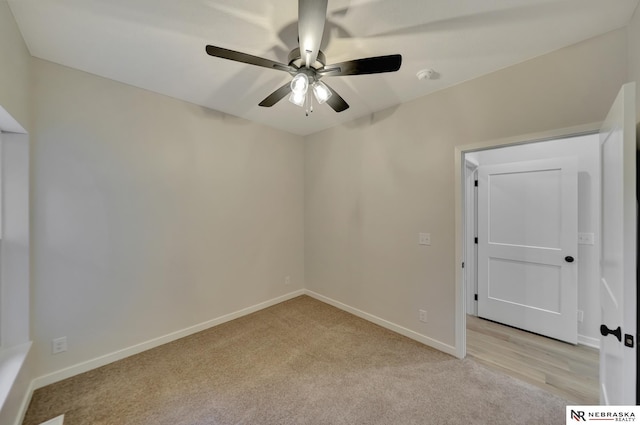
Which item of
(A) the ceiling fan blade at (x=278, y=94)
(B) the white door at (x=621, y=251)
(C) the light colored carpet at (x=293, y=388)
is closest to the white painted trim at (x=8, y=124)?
(A) the ceiling fan blade at (x=278, y=94)

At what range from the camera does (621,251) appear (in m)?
1.04

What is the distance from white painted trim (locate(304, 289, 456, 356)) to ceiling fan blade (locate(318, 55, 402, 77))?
248 cm

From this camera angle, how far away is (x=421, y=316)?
2486 millimetres

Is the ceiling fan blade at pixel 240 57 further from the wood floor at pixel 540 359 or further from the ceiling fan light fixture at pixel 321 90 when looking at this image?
the wood floor at pixel 540 359

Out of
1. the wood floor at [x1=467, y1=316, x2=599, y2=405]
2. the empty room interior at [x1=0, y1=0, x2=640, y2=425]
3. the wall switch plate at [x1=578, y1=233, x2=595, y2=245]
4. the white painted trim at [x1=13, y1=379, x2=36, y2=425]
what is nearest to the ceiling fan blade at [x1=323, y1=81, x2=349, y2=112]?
the empty room interior at [x1=0, y1=0, x2=640, y2=425]

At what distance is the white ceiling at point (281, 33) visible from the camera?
4.51 ft

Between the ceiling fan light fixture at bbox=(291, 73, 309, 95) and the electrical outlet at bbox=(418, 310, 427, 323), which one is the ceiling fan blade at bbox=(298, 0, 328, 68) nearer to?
the ceiling fan light fixture at bbox=(291, 73, 309, 95)

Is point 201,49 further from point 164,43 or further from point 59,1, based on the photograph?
point 59,1

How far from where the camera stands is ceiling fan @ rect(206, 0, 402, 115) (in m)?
1.11

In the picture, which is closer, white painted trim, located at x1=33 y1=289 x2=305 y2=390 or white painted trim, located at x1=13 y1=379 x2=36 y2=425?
white painted trim, located at x1=13 y1=379 x2=36 y2=425

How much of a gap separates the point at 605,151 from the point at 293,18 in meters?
2.03

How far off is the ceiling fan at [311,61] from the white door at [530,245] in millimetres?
2482

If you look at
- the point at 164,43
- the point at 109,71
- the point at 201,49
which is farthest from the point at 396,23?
the point at 109,71

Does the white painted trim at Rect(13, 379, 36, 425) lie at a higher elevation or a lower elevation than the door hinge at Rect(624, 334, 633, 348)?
lower
